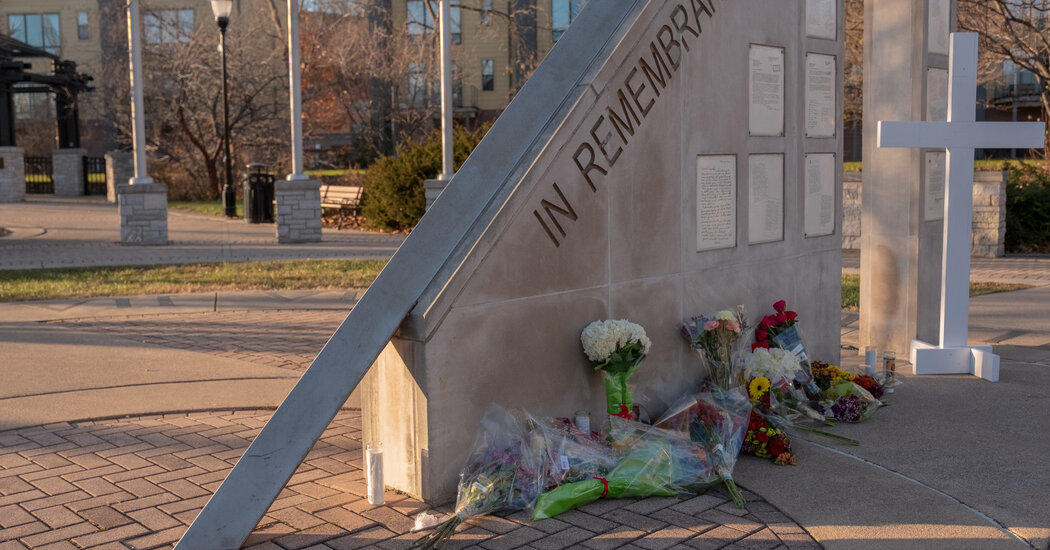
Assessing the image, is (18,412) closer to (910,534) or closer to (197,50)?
(910,534)

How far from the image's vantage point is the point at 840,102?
7426 mm

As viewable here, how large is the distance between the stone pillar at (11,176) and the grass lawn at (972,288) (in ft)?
83.6

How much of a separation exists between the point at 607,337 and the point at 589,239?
59 centimetres

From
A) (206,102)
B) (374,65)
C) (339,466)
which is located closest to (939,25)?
(339,466)

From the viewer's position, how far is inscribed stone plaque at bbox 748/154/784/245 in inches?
261

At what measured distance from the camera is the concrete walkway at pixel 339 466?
14.2ft

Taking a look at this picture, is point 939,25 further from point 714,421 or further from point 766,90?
point 714,421

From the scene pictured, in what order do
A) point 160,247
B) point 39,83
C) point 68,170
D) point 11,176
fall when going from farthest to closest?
point 68,170
point 39,83
point 11,176
point 160,247

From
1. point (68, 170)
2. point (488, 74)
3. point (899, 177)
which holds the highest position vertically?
point (488, 74)

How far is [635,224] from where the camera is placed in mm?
5734

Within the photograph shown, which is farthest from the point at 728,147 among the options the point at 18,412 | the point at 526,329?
the point at 18,412

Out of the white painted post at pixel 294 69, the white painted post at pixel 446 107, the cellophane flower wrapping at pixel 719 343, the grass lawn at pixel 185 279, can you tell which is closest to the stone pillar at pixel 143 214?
the white painted post at pixel 294 69

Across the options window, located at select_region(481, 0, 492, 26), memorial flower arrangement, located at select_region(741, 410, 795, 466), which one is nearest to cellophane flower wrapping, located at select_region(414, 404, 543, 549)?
memorial flower arrangement, located at select_region(741, 410, 795, 466)

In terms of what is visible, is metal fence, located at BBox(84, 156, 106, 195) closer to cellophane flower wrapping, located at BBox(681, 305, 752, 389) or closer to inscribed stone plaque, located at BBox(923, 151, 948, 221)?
inscribed stone plaque, located at BBox(923, 151, 948, 221)
